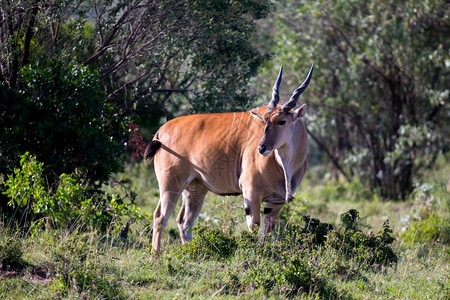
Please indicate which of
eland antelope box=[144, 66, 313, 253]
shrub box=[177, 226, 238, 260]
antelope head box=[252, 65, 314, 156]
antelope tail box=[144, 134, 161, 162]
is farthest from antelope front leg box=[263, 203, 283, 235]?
antelope tail box=[144, 134, 161, 162]

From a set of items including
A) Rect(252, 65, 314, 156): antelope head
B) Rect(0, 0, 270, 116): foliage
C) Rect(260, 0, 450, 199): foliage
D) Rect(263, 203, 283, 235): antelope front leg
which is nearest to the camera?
Rect(252, 65, 314, 156): antelope head

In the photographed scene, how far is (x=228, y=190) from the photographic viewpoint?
686cm

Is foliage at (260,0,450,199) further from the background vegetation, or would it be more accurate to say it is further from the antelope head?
the antelope head

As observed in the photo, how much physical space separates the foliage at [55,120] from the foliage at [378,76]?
4.41 meters

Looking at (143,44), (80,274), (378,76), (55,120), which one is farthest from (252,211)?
(378,76)

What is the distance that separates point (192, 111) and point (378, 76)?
4707 mm

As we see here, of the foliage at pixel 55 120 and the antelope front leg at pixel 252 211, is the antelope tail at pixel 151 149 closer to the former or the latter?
the foliage at pixel 55 120

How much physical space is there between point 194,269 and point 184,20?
10.3 feet

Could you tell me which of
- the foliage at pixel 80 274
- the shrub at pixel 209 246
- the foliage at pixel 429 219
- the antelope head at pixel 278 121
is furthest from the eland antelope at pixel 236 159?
the foliage at pixel 429 219

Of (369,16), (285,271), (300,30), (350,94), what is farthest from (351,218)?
(300,30)

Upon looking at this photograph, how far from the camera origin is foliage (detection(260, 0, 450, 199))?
34.6ft

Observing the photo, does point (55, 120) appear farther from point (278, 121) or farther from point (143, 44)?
point (278, 121)

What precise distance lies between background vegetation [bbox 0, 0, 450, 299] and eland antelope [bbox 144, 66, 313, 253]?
371 mm

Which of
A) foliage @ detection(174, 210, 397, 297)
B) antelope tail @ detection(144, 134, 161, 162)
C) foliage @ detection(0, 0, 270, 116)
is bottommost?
foliage @ detection(174, 210, 397, 297)
